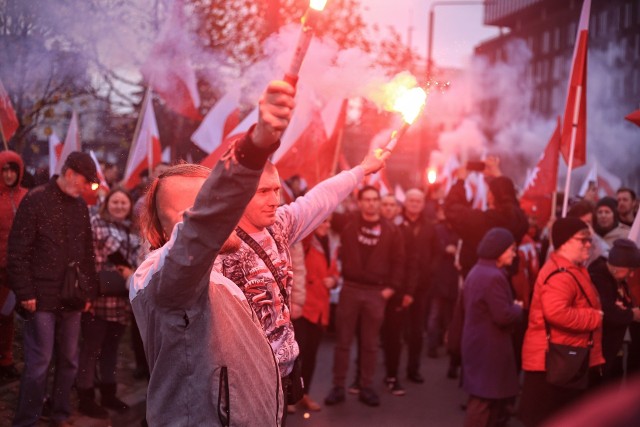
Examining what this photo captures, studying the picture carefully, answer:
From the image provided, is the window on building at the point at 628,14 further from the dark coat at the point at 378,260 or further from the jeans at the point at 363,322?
the jeans at the point at 363,322

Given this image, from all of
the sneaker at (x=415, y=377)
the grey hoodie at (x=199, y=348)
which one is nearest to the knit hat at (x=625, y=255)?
the sneaker at (x=415, y=377)

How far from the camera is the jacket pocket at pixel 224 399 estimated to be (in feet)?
6.81

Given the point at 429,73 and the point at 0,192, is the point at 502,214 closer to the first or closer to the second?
the point at 429,73

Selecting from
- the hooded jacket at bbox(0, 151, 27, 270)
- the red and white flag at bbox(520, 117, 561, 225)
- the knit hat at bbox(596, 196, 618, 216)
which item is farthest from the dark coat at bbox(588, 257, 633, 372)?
the hooded jacket at bbox(0, 151, 27, 270)

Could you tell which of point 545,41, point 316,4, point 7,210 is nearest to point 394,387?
point 7,210

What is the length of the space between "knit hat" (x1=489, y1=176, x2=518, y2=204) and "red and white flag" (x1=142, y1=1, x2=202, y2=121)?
183 inches

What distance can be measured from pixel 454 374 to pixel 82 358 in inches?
184

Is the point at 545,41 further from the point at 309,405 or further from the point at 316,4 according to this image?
the point at 316,4

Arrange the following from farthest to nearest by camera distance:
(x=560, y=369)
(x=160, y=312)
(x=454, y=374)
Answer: (x=454, y=374), (x=560, y=369), (x=160, y=312)

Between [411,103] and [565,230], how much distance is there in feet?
8.36

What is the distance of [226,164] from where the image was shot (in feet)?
5.66

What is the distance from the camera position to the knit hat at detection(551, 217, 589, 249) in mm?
5391

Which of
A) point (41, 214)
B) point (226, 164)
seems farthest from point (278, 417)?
point (41, 214)

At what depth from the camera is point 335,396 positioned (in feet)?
25.0
